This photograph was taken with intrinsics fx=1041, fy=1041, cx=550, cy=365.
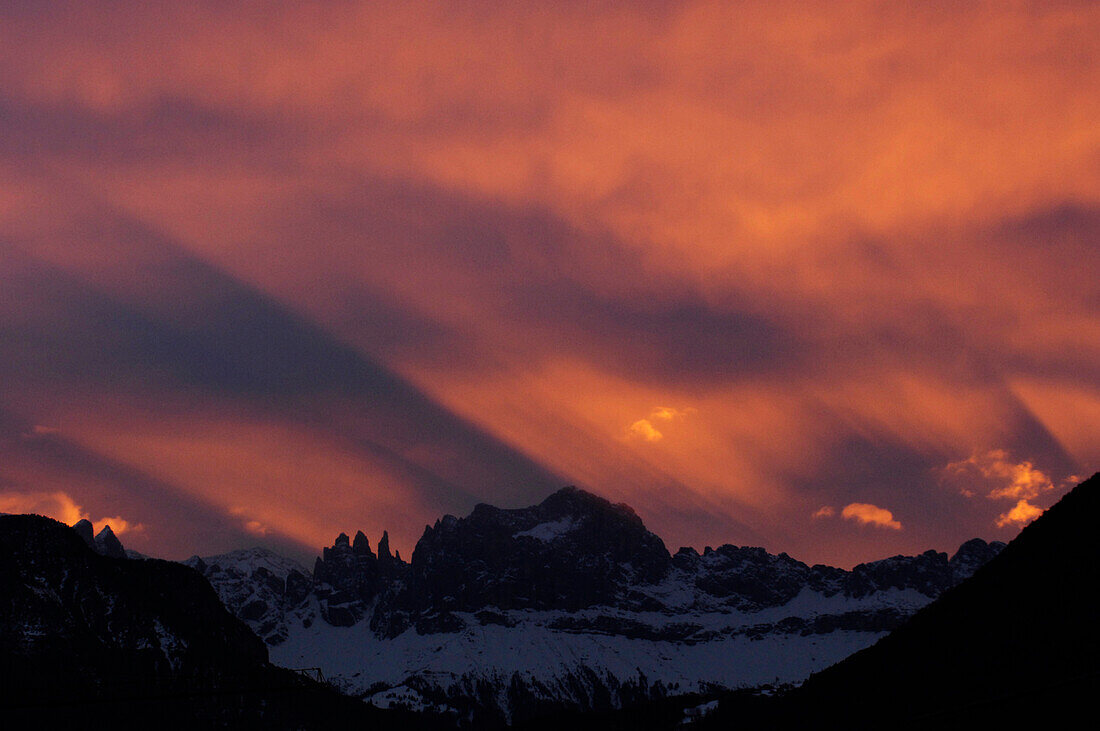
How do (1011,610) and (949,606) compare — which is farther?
(949,606)

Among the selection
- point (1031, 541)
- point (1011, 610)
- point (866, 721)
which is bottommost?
point (866, 721)

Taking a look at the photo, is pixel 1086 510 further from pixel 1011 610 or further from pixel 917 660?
pixel 917 660

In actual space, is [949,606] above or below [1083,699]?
above

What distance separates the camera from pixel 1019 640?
148000 mm

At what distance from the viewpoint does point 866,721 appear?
19450 centimetres

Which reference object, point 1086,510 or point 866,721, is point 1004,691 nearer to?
point 1086,510

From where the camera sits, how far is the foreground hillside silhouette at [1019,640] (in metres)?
116

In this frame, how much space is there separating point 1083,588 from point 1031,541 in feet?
109

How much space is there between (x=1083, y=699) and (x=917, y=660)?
341 feet

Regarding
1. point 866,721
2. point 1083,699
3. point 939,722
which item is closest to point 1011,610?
point 939,722

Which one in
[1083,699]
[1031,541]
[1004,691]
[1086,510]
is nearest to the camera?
[1083,699]

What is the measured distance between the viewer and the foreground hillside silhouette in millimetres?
115875

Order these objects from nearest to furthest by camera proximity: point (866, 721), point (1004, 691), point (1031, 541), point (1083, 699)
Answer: point (1083, 699) → point (1004, 691) → point (1031, 541) → point (866, 721)

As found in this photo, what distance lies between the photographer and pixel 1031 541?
172 meters
